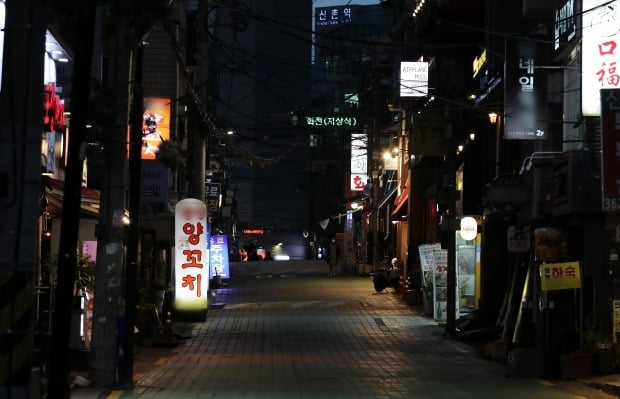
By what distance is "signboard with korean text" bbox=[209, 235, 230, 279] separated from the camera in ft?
127

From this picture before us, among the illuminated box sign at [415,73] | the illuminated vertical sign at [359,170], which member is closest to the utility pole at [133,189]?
the illuminated box sign at [415,73]

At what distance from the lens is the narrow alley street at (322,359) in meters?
14.7

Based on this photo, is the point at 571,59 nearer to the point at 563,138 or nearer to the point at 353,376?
the point at 563,138

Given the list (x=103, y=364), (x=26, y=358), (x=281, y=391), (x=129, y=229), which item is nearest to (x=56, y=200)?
(x=129, y=229)

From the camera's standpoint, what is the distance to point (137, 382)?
51.6 ft

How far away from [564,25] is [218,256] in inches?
917

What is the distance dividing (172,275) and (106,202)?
1297 cm

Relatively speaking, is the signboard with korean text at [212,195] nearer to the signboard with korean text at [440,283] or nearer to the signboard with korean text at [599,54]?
the signboard with korean text at [440,283]

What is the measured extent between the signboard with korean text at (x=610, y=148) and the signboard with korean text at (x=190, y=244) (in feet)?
43.9

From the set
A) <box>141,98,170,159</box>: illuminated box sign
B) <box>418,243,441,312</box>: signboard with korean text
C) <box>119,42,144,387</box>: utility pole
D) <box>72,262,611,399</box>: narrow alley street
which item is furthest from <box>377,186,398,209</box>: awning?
<box>119,42,144,387</box>: utility pole

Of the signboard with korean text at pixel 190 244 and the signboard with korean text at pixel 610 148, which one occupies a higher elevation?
the signboard with korean text at pixel 610 148

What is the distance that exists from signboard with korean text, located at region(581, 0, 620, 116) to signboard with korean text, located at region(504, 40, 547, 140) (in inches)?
152

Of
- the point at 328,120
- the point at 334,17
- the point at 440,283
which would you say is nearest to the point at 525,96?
the point at 440,283

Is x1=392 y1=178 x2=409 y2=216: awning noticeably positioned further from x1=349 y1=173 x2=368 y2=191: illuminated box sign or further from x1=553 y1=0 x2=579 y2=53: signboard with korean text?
x1=553 y1=0 x2=579 y2=53: signboard with korean text
